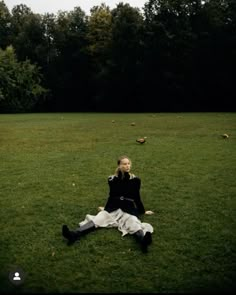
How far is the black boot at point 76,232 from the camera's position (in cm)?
742

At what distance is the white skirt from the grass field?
164mm

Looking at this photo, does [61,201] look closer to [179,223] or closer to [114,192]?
[114,192]

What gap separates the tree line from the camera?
4922 cm

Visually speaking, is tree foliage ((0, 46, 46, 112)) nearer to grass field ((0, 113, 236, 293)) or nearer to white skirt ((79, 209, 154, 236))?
grass field ((0, 113, 236, 293))

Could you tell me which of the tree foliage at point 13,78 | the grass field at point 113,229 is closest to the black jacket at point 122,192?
the grass field at point 113,229

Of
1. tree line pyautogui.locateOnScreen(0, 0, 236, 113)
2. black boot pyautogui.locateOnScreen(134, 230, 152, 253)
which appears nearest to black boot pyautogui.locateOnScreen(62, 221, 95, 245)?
black boot pyautogui.locateOnScreen(134, 230, 152, 253)

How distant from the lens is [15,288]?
5852mm

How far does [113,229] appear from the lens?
8203mm

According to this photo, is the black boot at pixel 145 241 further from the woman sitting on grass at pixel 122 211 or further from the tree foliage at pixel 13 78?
the tree foliage at pixel 13 78

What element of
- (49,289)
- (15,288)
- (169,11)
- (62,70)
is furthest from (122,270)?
(62,70)

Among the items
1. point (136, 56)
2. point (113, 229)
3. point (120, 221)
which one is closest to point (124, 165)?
point (120, 221)

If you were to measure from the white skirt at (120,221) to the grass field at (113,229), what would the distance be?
164mm

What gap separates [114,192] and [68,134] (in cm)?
1553

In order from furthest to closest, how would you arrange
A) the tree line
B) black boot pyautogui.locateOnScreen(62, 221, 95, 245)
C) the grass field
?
the tree line < black boot pyautogui.locateOnScreen(62, 221, 95, 245) < the grass field
